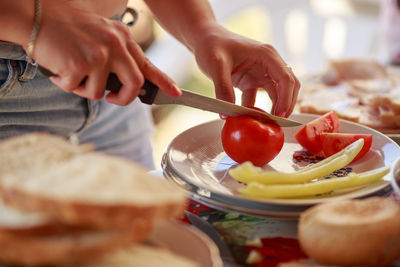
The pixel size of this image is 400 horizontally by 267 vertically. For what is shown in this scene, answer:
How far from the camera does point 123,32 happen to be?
3.47 feet

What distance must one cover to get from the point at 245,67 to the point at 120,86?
1.85ft

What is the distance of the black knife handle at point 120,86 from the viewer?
41.6 inches

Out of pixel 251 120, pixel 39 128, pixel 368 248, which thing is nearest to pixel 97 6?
pixel 39 128

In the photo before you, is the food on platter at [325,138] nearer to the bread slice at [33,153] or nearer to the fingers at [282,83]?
the fingers at [282,83]

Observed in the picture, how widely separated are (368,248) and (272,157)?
0.58 m

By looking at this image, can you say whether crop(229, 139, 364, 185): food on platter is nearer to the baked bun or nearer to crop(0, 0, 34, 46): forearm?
the baked bun

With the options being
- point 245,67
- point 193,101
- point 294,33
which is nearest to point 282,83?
point 245,67

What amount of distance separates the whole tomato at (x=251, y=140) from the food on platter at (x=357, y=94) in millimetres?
493

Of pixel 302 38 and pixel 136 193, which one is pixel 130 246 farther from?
pixel 302 38

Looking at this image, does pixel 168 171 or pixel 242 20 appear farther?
pixel 242 20

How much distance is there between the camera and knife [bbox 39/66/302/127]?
1088mm

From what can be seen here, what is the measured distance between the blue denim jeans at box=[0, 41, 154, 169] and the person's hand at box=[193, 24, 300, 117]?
0.49 meters

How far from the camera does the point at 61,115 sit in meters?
1.63

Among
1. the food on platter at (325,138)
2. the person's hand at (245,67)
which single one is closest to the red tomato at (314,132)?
the food on platter at (325,138)
